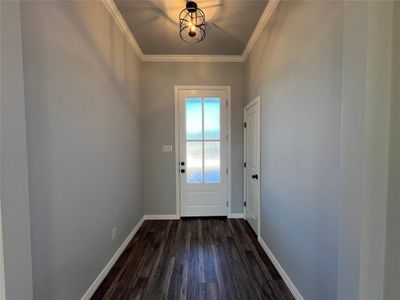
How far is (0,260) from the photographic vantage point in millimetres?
720

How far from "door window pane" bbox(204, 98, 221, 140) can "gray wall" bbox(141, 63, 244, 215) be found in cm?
26

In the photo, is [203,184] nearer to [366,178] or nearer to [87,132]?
[87,132]

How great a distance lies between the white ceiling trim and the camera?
2.17m

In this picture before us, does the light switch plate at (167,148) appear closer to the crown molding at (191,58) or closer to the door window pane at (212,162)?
the door window pane at (212,162)

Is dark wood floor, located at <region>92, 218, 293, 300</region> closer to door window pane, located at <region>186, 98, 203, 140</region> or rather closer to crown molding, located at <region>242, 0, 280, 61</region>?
door window pane, located at <region>186, 98, 203, 140</region>

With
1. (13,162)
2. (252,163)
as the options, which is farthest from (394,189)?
(252,163)

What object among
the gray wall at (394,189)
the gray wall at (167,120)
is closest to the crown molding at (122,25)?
the gray wall at (167,120)

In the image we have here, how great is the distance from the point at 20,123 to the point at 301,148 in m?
1.76

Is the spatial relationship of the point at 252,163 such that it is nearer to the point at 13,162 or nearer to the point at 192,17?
the point at 192,17

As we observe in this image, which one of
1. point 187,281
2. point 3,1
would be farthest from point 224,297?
point 3,1

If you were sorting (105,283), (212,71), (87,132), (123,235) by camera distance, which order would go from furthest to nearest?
(212,71)
(123,235)
(105,283)
(87,132)

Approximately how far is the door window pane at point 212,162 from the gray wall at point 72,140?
1.50m

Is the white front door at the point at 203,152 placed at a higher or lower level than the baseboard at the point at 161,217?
higher

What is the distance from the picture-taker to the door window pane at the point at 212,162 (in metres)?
3.50
